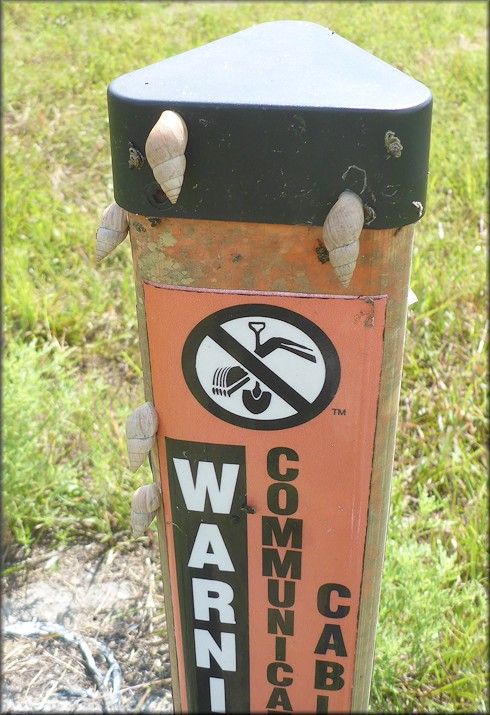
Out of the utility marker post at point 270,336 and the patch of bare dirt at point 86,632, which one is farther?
the patch of bare dirt at point 86,632

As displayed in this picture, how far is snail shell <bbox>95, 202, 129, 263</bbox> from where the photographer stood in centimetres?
131

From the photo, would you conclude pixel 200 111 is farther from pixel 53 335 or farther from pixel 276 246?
pixel 53 335

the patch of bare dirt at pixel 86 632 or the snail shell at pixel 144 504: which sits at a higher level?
the snail shell at pixel 144 504

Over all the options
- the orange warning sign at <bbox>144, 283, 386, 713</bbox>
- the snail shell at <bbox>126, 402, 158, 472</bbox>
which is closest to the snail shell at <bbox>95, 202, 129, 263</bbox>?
the orange warning sign at <bbox>144, 283, 386, 713</bbox>

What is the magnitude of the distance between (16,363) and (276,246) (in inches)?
74.5

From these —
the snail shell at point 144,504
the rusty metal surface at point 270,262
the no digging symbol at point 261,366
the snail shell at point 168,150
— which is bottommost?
the snail shell at point 144,504

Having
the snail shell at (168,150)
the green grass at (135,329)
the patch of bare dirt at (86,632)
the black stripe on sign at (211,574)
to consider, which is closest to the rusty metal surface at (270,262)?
the snail shell at (168,150)

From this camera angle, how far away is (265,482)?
1479 mm

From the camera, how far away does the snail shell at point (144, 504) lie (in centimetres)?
153

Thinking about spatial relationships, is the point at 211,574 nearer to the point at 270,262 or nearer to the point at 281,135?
the point at 270,262

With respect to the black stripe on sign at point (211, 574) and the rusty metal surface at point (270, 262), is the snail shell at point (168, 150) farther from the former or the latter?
the black stripe on sign at point (211, 574)

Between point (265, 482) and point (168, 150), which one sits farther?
point (265, 482)

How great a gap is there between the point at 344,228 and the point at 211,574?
0.80 metres

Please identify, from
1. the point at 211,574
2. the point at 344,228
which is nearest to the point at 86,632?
the point at 211,574
